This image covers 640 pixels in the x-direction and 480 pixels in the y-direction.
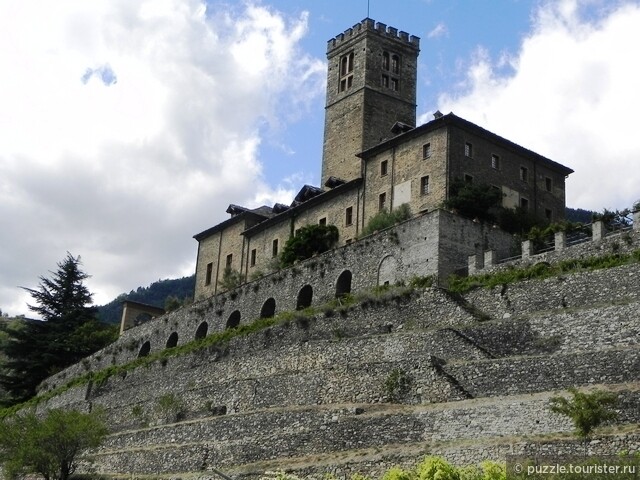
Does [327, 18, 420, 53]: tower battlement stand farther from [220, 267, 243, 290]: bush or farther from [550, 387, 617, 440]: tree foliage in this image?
[550, 387, 617, 440]: tree foliage

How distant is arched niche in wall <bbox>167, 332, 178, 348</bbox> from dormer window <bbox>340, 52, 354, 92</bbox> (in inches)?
820

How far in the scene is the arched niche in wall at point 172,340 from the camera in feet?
210

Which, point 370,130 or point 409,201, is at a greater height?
point 370,130

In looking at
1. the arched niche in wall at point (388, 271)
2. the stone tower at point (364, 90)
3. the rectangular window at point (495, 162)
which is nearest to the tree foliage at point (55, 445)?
the arched niche in wall at point (388, 271)

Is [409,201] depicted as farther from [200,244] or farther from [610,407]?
[610,407]

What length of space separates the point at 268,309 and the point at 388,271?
32.6 ft

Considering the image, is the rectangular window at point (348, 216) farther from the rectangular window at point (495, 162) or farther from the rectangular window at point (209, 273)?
the rectangular window at point (209, 273)

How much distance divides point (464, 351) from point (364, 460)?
23.6 feet

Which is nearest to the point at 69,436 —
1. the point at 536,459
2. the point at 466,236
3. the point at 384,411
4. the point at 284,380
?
the point at 284,380

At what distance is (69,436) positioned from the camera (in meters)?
43.5

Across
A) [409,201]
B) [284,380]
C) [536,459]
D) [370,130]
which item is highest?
[370,130]

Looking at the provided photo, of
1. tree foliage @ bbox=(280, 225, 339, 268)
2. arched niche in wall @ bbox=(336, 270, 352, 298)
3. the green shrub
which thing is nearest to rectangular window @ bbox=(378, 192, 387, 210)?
tree foliage @ bbox=(280, 225, 339, 268)

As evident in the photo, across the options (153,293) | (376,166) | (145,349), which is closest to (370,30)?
(376,166)

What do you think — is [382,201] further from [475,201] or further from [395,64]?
[395,64]
